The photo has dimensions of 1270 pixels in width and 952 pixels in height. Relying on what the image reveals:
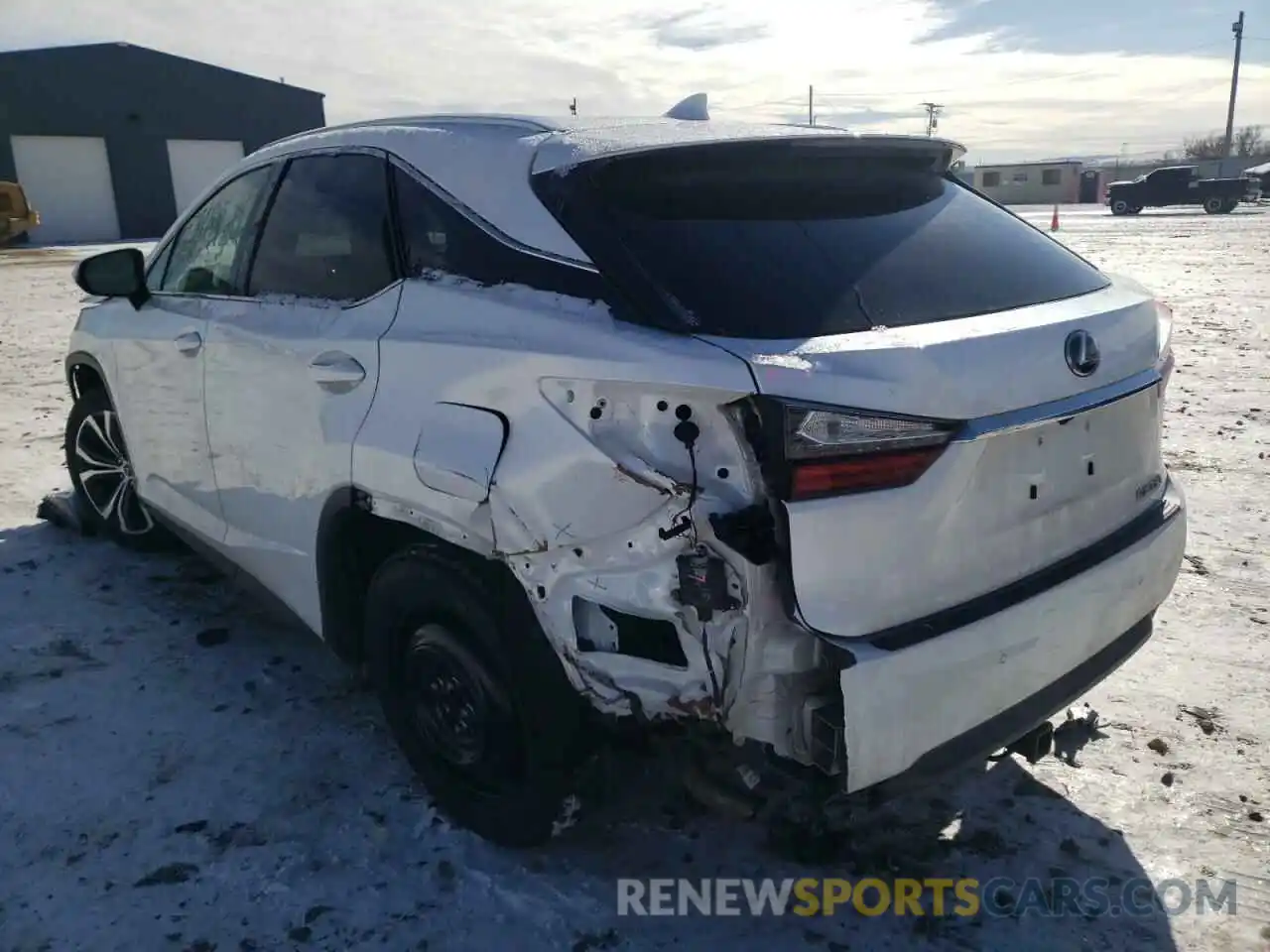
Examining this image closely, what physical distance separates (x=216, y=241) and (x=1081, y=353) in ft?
9.86

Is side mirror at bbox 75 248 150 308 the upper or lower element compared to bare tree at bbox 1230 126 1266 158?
lower

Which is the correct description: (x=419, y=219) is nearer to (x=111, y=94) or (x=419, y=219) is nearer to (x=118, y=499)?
(x=118, y=499)

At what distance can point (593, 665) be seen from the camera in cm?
214

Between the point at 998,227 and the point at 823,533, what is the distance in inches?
52.3

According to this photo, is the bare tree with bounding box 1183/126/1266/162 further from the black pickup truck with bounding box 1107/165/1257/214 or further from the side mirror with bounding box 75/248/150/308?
the side mirror with bounding box 75/248/150/308

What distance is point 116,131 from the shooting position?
35.5 m

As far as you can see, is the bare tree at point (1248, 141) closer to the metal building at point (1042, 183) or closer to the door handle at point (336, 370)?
the metal building at point (1042, 183)

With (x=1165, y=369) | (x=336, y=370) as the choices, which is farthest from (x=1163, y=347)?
(x=336, y=370)

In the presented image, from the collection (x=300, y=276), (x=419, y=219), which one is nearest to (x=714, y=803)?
(x=419, y=219)

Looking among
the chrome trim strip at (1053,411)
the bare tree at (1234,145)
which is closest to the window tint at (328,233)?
the chrome trim strip at (1053,411)

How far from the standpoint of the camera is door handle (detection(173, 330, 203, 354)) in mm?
3389

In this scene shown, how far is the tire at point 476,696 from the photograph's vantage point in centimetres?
228

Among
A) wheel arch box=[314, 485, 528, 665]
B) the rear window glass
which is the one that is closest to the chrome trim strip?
the rear window glass

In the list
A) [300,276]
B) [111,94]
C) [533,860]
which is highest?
[111,94]
